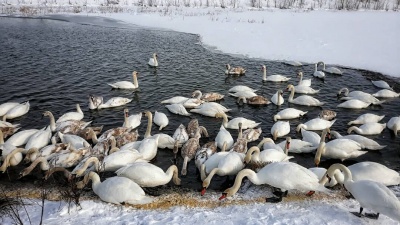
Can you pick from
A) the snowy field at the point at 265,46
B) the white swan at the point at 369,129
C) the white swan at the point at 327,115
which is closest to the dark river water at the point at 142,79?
the white swan at the point at 369,129

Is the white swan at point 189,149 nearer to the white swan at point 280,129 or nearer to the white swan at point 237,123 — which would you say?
the white swan at point 237,123

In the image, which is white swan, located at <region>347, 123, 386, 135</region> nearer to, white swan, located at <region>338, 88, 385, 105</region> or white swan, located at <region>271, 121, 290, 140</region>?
white swan, located at <region>271, 121, 290, 140</region>

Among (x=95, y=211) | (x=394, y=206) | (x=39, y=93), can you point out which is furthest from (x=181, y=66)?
(x=394, y=206)

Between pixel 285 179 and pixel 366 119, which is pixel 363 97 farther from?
pixel 285 179

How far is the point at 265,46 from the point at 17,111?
696 inches

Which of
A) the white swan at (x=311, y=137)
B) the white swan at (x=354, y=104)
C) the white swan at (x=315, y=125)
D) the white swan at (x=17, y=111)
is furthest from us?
the white swan at (x=354, y=104)

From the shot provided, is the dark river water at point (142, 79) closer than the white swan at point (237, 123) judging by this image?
No

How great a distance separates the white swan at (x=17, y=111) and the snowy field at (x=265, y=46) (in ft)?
19.1

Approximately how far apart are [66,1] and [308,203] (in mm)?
53912

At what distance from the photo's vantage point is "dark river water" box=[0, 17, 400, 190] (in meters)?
12.3

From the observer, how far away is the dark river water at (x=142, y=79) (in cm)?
1227

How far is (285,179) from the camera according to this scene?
24.8ft

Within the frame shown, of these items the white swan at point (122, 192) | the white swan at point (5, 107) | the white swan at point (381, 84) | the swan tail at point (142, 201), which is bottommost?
the swan tail at point (142, 201)

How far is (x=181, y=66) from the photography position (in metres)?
19.4
